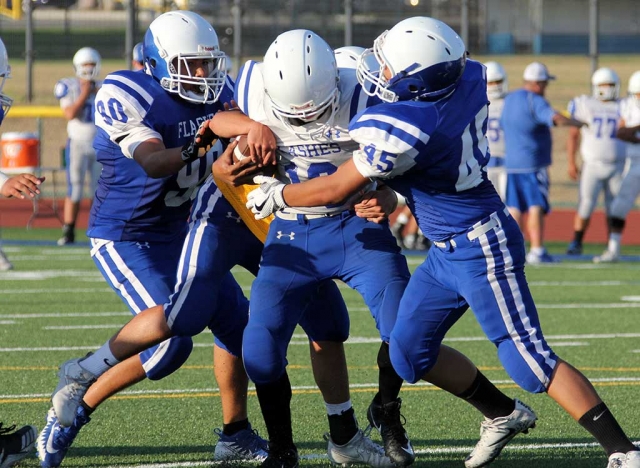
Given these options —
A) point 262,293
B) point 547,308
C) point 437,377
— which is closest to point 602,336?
point 547,308

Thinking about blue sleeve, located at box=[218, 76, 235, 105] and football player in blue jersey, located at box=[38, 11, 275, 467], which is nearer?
football player in blue jersey, located at box=[38, 11, 275, 467]

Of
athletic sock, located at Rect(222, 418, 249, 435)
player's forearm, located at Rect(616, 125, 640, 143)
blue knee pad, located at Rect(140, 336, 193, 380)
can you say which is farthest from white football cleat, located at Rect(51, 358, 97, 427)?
player's forearm, located at Rect(616, 125, 640, 143)

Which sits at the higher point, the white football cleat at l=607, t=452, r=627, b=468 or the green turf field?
→ the white football cleat at l=607, t=452, r=627, b=468

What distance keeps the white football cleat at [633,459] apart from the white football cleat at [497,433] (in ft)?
1.61

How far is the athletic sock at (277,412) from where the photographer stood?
386 centimetres

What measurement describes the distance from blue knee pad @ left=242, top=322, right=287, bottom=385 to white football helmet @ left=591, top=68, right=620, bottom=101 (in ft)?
26.0

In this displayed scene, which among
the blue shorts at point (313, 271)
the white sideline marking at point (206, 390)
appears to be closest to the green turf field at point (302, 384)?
the white sideline marking at point (206, 390)

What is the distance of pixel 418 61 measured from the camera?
357cm

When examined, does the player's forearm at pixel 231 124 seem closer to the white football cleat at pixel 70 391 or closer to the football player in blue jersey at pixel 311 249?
the football player in blue jersey at pixel 311 249

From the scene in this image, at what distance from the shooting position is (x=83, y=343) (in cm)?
630

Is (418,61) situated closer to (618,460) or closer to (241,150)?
(241,150)

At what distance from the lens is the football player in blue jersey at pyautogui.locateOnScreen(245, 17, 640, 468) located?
11.6ft

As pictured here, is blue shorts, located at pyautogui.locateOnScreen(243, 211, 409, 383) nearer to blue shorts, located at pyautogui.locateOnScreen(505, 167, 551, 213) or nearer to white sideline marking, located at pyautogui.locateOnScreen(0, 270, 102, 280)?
white sideline marking, located at pyautogui.locateOnScreen(0, 270, 102, 280)

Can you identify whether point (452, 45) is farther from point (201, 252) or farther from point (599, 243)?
point (599, 243)
